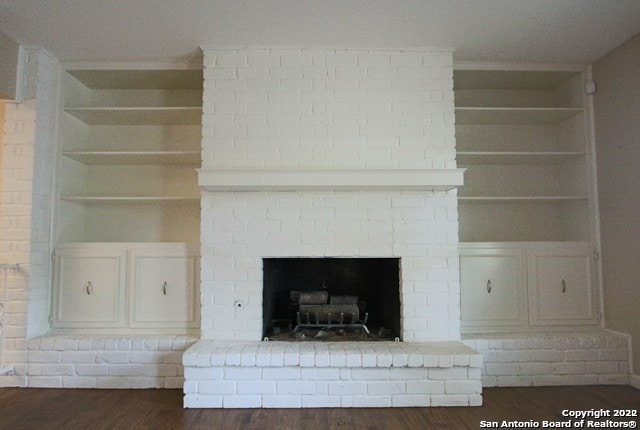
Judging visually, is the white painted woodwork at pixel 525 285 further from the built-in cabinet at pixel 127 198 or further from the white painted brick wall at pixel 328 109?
the built-in cabinet at pixel 127 198

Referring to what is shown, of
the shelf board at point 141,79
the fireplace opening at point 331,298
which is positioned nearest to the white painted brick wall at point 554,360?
the fireplace opening at point 331,298

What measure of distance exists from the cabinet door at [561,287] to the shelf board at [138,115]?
297cm

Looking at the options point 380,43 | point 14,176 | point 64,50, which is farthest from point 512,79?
point 14,176

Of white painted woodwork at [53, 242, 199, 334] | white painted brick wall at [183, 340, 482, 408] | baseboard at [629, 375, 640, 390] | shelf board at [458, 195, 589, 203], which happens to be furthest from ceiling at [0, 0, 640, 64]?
baseboard at [629, 375, 640, 390]

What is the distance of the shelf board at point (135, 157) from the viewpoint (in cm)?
301

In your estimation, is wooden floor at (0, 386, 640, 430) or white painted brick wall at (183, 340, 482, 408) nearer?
wooden floor at (0, 386, 640, 430)

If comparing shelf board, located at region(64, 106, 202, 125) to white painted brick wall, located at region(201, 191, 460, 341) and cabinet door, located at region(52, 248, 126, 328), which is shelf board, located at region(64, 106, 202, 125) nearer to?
white painted brick wall, located at region(201, 191, 460, 341)

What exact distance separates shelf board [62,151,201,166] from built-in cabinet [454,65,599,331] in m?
2.27

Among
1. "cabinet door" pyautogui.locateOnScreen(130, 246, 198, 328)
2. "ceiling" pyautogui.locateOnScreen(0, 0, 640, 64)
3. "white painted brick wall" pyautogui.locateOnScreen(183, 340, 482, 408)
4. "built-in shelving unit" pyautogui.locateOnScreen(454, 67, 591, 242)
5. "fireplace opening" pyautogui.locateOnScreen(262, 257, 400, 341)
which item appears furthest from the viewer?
"built-in shelving unit" pyautogui.locateOnScreen(454, 67, 591, 242)

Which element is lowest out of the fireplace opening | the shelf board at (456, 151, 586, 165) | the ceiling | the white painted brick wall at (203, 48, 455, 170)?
the fireplace opening

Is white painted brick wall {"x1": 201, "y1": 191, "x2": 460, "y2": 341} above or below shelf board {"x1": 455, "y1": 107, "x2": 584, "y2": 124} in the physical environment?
below

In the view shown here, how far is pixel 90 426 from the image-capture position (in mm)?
2152

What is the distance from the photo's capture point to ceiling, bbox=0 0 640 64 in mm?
2275

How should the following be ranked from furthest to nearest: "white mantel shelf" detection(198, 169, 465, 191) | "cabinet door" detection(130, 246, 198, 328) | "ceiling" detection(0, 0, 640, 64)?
"cabinet door" detection(130, 246, 198, 328) < "white mantel shelf" detection(198, 169, 465, 191) < "ceiling" detection(0, 0, 640, 64)
